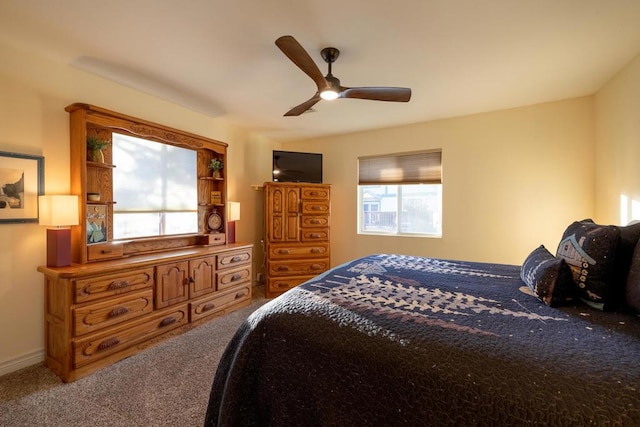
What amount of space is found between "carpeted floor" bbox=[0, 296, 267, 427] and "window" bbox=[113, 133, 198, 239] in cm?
118

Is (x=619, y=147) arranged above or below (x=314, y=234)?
above

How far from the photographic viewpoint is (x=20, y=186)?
2.03 metres

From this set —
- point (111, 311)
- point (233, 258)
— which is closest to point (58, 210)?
point (111, 311)

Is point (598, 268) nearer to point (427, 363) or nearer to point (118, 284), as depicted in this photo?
point (427, 363)

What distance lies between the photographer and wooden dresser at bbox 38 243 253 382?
193cm

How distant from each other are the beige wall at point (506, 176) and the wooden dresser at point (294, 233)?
2.97 ft

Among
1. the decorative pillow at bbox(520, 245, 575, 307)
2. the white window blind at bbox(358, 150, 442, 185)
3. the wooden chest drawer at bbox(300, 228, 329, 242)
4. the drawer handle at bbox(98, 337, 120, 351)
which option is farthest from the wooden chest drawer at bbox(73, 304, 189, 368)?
the white window blind at bbox(358, 150, 442, 185)

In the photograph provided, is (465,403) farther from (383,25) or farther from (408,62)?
(408,62)

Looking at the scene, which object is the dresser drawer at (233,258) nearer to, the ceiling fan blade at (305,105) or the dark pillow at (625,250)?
the ceiling fan blade at (305,105)

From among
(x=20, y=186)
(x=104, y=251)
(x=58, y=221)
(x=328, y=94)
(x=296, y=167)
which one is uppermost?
(x=328, y=94)

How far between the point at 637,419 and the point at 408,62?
232 centimetres

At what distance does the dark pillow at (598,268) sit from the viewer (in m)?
1.21

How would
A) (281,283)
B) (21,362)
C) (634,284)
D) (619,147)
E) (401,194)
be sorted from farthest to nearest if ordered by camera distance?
1. (401,194)
2. (281,283)
3. (619,147)
4. (21,362)
5. (634,284)

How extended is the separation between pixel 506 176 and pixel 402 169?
1.23 meters
